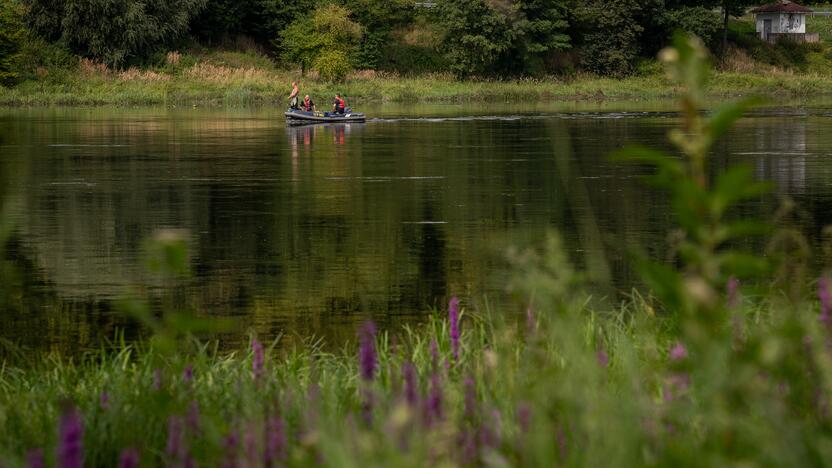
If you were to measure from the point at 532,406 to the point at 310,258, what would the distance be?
10.5 meters

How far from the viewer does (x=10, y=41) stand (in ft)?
A: 221

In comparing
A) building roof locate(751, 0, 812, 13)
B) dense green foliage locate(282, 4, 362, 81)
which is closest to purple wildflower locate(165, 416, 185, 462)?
dense green foliage locate(282, 4, 362, 81)

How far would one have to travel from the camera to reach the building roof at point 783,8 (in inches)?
3804

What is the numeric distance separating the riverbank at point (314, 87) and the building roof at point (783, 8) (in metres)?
12.1

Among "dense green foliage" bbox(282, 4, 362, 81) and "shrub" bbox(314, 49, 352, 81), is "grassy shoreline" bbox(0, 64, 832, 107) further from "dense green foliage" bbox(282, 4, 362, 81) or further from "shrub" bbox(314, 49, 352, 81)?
"dense green foliage" bbox(282, 4, 362, 81)

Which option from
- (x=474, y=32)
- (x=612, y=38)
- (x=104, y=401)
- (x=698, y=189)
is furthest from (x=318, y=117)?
(x=698, y=189)

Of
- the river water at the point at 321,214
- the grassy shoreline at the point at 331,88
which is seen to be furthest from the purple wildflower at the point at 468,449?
the grassy shoreline at the point at 331,88

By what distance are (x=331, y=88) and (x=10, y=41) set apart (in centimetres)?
1608

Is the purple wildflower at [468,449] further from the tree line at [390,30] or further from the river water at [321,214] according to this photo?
the tree line at [390,30]

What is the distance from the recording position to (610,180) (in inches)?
1013

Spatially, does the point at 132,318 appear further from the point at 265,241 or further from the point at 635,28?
the point at 635,28

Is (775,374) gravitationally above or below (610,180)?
above

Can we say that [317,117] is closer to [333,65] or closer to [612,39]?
[333,65]

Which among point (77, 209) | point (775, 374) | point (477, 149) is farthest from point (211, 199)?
point (775, 374)
